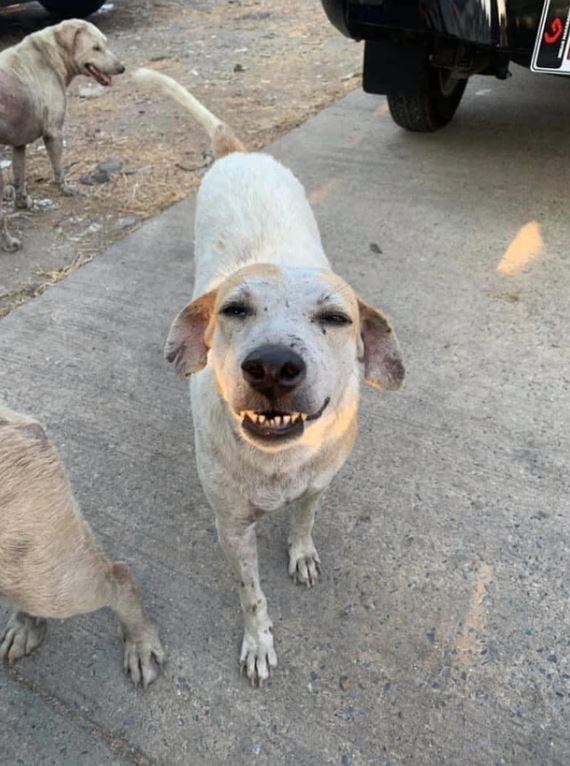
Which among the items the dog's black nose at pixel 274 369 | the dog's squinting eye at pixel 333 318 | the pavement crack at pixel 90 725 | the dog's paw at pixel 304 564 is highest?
the dog's black nose at pixel 274 369

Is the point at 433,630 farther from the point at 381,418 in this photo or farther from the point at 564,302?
the point at 564,302

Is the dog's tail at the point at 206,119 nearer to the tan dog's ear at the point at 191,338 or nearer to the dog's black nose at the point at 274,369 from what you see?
the tan dog's ear at the point at 191,338

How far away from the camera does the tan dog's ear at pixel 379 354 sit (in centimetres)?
178

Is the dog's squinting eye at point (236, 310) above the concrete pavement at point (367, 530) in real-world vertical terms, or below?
above

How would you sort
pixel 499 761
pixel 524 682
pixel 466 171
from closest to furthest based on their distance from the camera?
pixel 499 761, pixel 524 682, pixel 466 171

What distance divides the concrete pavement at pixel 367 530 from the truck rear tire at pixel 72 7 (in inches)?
266

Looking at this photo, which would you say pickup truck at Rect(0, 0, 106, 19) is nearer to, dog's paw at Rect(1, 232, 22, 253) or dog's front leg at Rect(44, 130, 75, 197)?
dog's front leg at Rect(44, 130, 75, 197)

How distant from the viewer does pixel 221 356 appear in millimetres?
1629

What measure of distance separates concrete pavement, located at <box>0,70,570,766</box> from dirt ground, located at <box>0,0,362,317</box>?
549mm

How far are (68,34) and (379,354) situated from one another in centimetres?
425

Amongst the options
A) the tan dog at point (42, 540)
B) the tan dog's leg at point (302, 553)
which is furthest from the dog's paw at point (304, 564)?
the tan dog at point (42, 540)

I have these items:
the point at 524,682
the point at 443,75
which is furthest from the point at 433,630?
the point at 443,75

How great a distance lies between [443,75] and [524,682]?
4109mm

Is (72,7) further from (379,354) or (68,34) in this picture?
(379,354)
